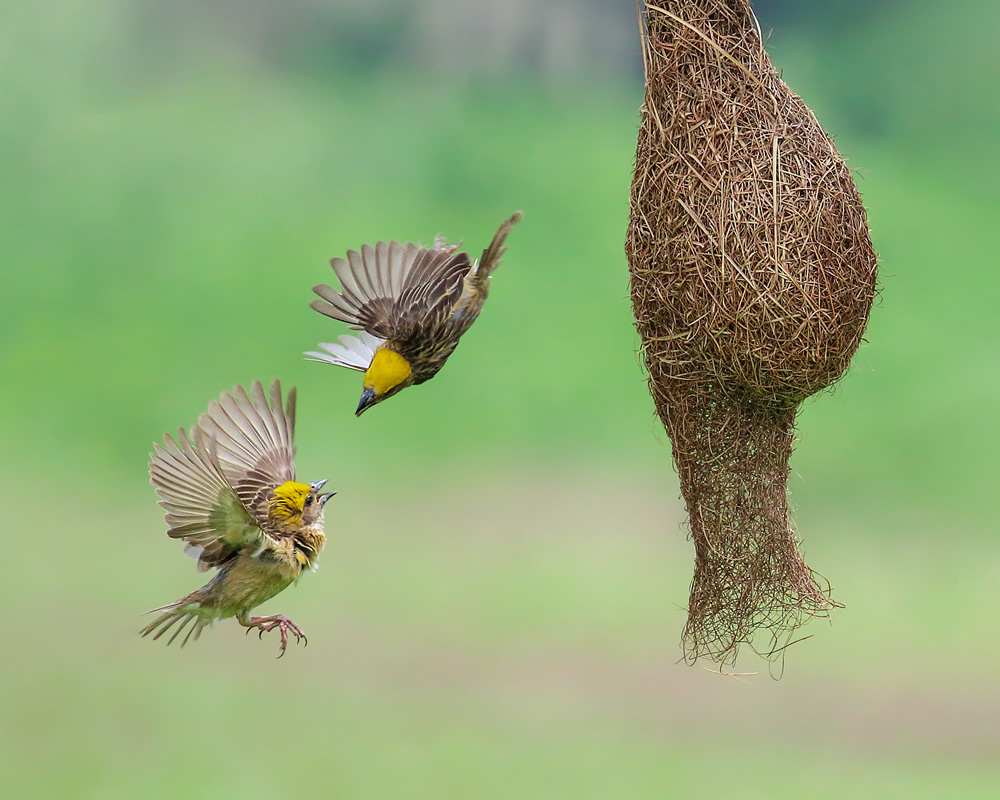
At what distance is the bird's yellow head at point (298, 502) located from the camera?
280cm

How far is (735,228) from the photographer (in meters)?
2.72

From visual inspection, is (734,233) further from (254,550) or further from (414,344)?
(254,550)

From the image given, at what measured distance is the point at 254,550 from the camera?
2.69 m

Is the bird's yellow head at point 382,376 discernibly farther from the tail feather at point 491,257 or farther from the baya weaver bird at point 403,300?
the tail feather at point 491,257

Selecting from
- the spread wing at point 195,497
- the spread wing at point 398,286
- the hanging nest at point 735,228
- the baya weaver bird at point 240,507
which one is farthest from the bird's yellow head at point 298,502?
the hanging nest at point 735,228

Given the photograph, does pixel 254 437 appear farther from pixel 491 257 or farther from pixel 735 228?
pixel 735 228

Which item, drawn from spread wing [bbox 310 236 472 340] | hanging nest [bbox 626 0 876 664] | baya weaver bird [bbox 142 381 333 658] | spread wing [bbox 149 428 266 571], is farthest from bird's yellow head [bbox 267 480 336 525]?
hanging nest [bbox 626 0 876 664]

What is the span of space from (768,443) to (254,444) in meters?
1.19

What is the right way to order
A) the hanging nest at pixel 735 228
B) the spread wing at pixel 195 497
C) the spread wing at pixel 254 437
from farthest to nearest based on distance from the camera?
the spread wing at pixel 254 437 < the hanging nest at pixel 735 228 < the spread wing at pixel 195 497

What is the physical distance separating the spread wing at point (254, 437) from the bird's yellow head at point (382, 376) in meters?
0.17

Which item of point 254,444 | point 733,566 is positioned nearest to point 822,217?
point 733,566

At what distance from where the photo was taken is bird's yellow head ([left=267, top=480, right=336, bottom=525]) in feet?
9.19

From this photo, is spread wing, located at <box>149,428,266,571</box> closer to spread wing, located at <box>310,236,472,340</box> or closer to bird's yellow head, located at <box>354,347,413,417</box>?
bird's yellow head, located at <box>354,347,413,417</box>

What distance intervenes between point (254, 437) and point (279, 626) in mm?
432
